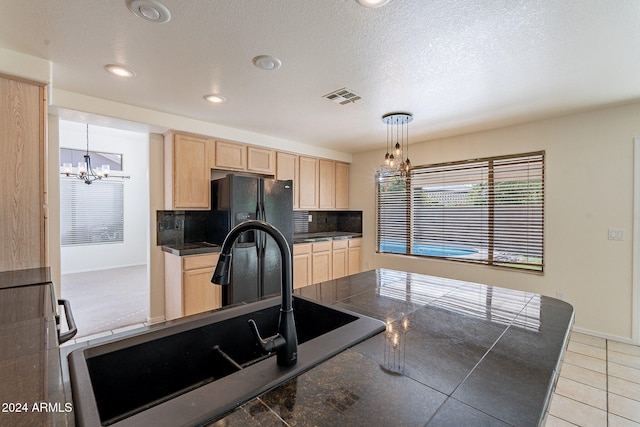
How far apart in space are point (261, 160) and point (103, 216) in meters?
4.86

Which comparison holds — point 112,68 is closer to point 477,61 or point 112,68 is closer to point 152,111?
point 152,111

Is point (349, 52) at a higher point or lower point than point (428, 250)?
higher

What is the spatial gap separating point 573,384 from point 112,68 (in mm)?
4247

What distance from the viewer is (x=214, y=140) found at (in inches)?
140

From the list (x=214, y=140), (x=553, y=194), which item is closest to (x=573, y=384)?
(x=553, y=194)

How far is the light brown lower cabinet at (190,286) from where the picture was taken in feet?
10.0

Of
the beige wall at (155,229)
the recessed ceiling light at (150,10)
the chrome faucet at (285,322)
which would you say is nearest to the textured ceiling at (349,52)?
the recessed ceiling light at (150,10)

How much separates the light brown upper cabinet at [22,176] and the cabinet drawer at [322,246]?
A: 3.03 metres

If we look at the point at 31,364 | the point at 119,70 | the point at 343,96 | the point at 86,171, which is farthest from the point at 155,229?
the point at 86,171

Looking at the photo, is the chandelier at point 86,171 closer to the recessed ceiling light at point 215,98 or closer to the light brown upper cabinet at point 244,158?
the light brown upper cabinet at point 244,158

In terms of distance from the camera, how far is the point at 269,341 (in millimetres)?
767

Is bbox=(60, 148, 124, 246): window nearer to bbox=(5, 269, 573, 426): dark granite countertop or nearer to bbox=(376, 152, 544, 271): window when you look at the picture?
bbox=(376, 152, 544, 271): window

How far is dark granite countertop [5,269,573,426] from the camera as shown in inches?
25.1

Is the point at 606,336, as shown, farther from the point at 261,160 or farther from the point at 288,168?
the point at 261,160
